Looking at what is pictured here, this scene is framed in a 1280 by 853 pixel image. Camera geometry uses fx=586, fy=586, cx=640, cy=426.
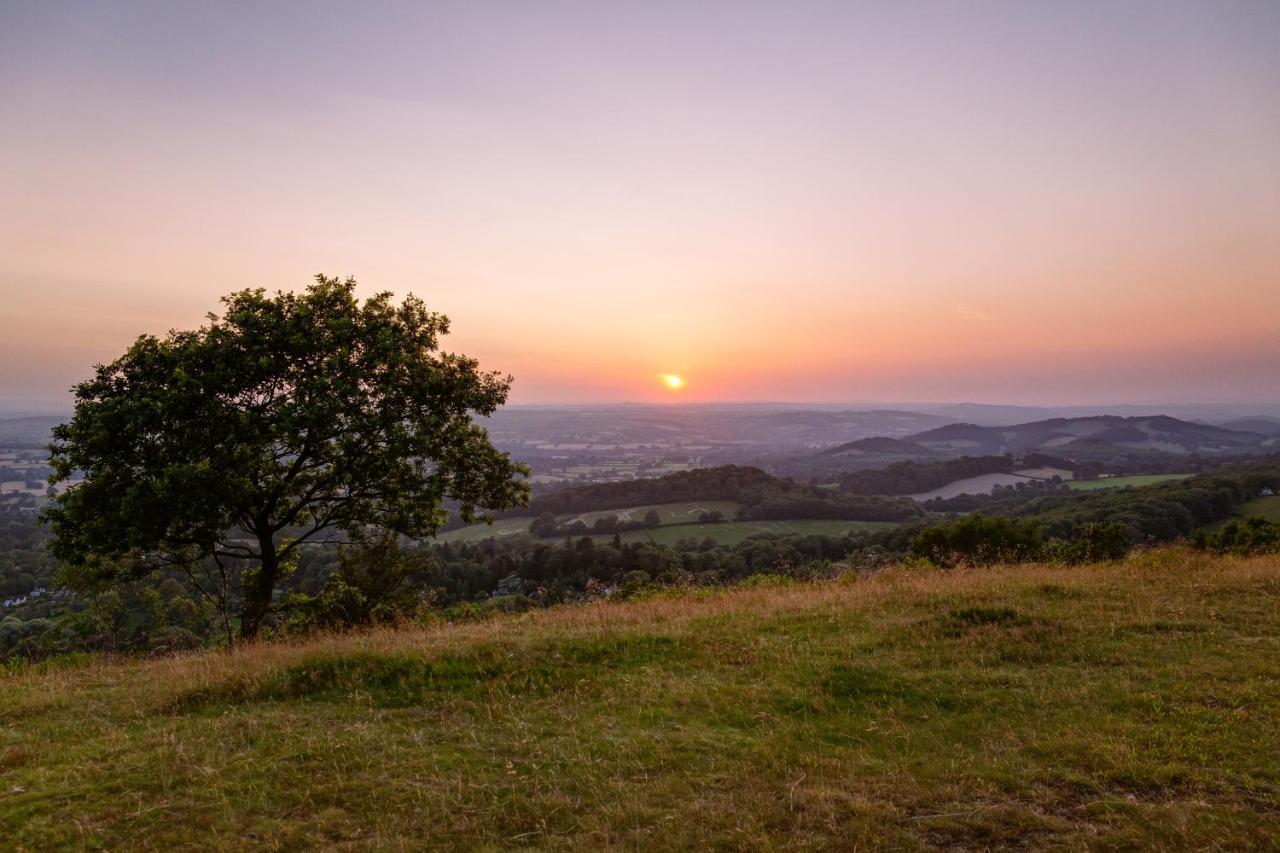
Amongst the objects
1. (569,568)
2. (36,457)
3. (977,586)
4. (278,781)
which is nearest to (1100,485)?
(569,568)

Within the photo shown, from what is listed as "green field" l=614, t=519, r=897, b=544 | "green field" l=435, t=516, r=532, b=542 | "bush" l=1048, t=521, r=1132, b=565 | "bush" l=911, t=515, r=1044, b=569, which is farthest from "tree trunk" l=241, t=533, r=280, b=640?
"green field" l=435, t=516, r=532, b=542

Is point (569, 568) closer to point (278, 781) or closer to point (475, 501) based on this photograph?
point (475, 501)

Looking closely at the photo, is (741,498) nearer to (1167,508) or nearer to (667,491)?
(667,491)

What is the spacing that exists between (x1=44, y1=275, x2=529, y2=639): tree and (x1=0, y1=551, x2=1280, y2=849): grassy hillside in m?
3.60

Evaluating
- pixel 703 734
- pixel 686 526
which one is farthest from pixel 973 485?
pixel 703 734

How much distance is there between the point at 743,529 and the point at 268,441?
75.7 meters

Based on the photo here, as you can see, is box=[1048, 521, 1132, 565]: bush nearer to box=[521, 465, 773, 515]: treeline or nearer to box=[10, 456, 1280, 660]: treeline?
box=[10, 456, 1280, 660]: treeline

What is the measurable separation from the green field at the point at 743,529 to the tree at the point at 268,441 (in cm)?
6020

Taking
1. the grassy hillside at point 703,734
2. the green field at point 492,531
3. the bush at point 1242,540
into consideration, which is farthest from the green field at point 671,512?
the grassy hillside at point 703,734

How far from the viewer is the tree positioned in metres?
13.6

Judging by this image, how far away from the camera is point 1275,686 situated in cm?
809

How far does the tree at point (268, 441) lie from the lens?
534 inches

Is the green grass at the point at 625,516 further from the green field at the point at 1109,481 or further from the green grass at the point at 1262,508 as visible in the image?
the green field at the point at 1109,481

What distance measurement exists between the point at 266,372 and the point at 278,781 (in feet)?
37.1
